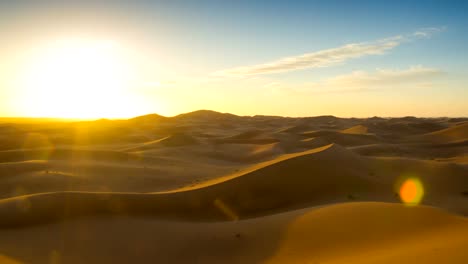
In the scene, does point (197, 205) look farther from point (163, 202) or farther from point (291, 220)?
point (291, 220)

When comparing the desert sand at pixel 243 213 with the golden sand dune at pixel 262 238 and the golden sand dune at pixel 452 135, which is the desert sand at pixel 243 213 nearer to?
the golden sand dune at pixel 262 238

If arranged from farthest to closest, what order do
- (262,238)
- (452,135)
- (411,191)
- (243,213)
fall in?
(452,135)
(411,191)
(243,213)
(262,238)

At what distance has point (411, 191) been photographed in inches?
417

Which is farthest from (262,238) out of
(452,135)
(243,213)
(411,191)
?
(452,135)

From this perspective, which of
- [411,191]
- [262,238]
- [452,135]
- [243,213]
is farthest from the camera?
[452,135]

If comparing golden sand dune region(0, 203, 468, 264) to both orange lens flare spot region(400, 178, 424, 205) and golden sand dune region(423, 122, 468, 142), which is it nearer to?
orange lens flare spot region(400, 178, 424, 205)

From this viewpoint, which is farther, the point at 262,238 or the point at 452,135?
the point at 452,135

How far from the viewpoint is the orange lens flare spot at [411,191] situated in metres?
9.55

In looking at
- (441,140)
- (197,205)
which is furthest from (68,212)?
(441,140)

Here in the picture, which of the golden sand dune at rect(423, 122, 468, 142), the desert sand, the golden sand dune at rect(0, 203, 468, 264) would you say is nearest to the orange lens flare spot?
the desert sand

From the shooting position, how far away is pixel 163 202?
7836 millimetres

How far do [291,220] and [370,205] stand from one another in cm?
139

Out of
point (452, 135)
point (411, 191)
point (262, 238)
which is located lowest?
point (411, 191)

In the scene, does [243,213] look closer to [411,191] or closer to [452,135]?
[411,191]
